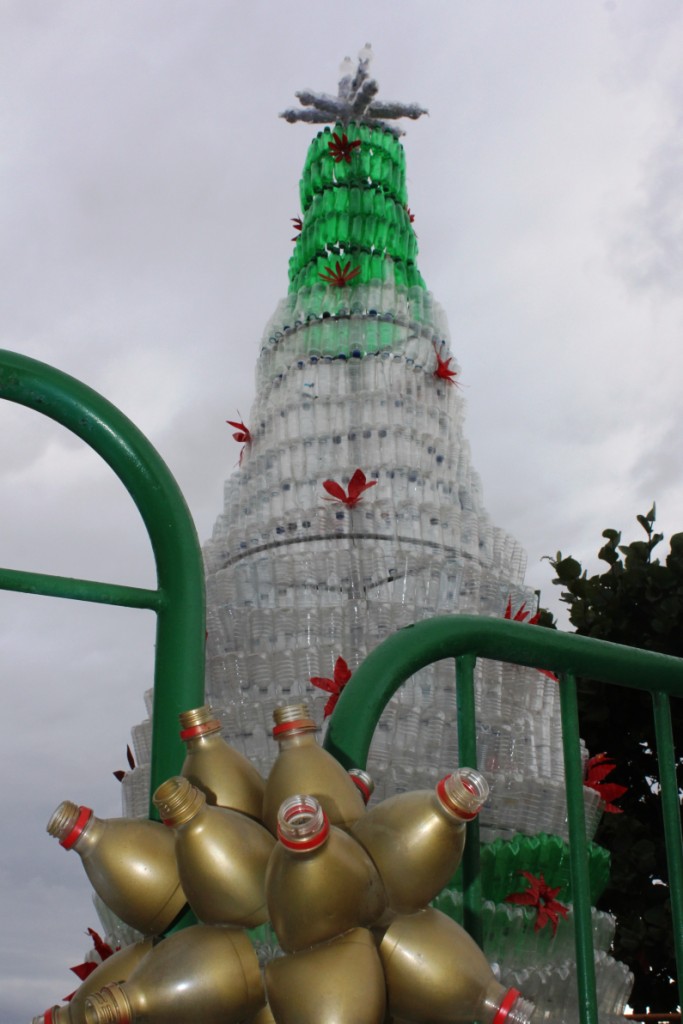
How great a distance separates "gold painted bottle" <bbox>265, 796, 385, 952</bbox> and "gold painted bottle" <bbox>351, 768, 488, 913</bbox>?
3 cm

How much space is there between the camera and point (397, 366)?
4664 mm

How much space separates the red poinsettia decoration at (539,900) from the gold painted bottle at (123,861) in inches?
112

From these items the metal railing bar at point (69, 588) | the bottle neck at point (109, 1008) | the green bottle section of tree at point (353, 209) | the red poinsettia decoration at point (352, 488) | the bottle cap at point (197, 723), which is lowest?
the bottle neck at point (109, 1008)

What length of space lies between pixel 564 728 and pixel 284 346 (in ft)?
13.8

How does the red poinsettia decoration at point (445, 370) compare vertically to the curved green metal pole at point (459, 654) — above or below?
above

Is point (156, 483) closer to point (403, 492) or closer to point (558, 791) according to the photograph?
point (558, 791)

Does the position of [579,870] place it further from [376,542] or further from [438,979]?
[376,542]

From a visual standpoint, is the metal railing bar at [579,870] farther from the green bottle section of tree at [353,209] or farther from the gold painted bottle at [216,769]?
the green bottle section of tree at [353,209]

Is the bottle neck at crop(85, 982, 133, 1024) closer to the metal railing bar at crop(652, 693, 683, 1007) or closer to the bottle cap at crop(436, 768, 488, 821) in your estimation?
the bottle cap at crop(436, 768, 488, 821)

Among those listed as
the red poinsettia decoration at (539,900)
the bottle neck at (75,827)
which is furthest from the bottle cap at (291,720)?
the red poinsettia decoration at (539,900)

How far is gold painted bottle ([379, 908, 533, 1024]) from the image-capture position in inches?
21.2

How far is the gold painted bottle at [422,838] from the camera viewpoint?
0.56 metres

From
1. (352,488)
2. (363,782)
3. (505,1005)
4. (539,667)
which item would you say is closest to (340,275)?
(352,488)

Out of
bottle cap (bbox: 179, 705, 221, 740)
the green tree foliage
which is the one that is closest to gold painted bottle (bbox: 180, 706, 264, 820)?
bottle cap (bbox: 179, 705, 221, 740)
